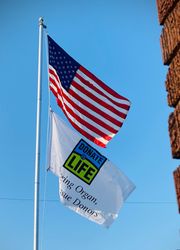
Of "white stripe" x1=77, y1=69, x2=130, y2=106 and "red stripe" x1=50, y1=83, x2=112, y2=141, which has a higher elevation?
"white stripe" x1=77, y1=69, x2=130, y2=106

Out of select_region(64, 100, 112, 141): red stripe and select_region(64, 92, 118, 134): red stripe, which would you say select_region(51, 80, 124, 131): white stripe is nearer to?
select_region(64, 92, 118, 134): red stripe

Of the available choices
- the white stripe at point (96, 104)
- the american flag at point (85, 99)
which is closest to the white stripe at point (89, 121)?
the american flag at point (85, 99)

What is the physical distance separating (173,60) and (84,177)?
6260 millimetres

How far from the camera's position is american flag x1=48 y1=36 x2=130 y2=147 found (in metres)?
8.51

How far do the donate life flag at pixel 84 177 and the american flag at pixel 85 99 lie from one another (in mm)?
295

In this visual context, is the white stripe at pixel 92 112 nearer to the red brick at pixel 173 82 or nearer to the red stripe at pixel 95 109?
the red stripe at pixel 95 109

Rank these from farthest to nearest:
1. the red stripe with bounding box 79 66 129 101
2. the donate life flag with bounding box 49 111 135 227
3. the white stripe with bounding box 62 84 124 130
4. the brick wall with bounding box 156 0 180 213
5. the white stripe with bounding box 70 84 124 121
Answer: the red stripe with bounding box 79 66 129 101
the white stripe with bounding box 70 84 124 121
the white stripe with bounding box 62 84 124 130
the donate life flag with bounding box 49 111 135 227
the brick wall with bounding box 156 0 180 213

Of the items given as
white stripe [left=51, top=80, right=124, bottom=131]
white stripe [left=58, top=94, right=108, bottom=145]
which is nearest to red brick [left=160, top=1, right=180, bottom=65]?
white stripe [left=58, top=94, right=108, bottom=145]

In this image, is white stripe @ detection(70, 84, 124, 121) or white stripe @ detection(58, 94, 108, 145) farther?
white stripe @ detection(70, 84, 124, 121)

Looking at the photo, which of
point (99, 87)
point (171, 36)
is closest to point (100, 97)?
point (99, 87)

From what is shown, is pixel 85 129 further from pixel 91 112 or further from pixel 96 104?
pixel 96 104

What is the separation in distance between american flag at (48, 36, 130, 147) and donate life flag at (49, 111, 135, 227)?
0.30 m

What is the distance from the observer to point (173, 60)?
1934mm

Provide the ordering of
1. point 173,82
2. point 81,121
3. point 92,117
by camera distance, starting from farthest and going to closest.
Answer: point 92,117, point 81,121, point 173,82
